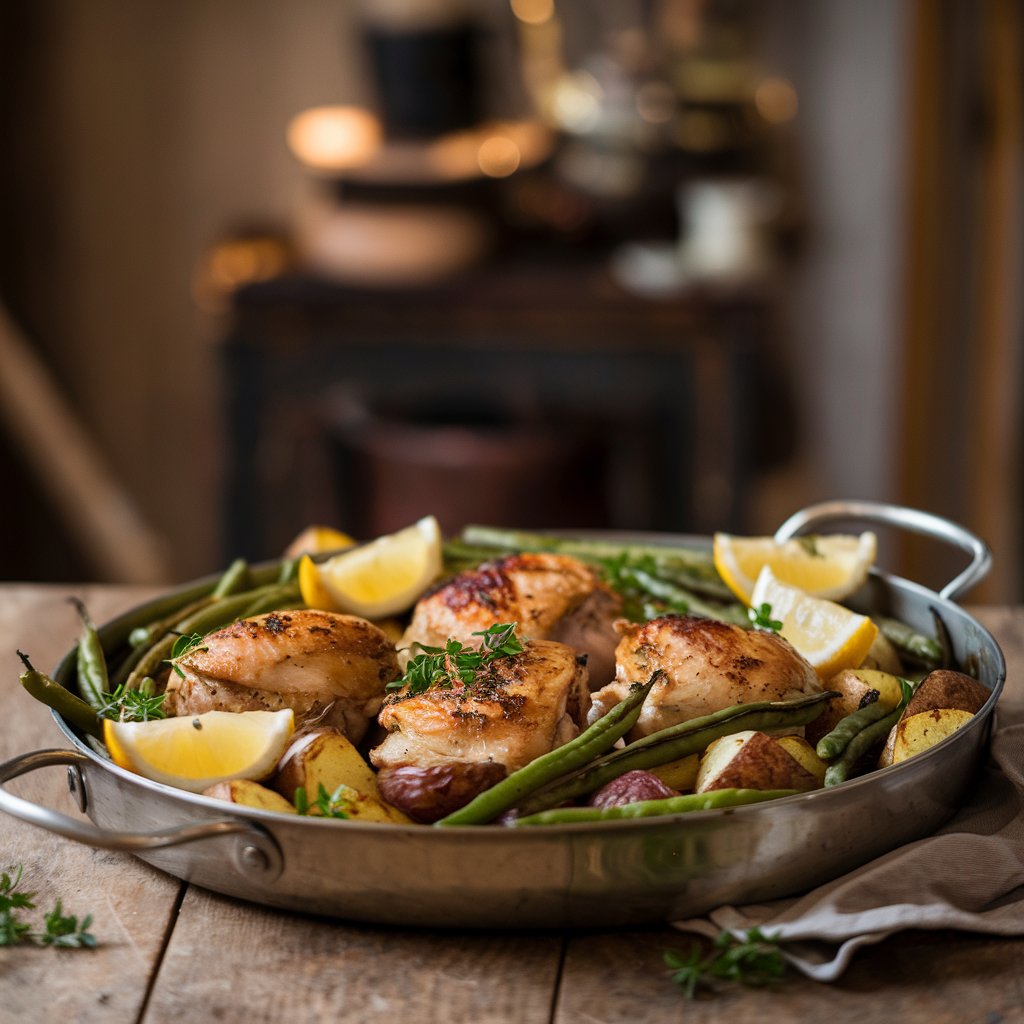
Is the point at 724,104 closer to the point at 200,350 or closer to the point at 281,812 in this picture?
the point at 200,350

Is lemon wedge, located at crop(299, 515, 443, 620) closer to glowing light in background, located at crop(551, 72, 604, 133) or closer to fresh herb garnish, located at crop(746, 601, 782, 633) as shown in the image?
fresh herb garnish, located at crop(746, 601, 782, 633)

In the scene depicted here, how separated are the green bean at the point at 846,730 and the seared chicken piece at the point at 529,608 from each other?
Answer: 1.22 ft

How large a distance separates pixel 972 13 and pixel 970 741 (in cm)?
423

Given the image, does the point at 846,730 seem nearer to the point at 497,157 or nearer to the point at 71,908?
the point at 71,908

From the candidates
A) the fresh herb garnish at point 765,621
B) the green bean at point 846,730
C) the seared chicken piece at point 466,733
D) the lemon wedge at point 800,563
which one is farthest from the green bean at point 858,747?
the lemon wedge at point 800,563

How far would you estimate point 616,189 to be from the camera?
5.72m

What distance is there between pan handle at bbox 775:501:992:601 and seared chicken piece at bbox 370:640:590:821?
2.70ft

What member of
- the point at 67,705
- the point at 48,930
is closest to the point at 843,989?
the point at 48,930

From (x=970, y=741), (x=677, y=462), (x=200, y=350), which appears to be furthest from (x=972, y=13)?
(x=970, y=741)

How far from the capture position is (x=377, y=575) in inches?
90.4

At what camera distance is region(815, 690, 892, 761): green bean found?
175cm

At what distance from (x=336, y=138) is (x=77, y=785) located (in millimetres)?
4159

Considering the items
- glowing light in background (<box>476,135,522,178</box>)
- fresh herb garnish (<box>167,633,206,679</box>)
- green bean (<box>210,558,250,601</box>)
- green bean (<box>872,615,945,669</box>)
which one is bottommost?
green bean (<box>872,615,945,669</box>)

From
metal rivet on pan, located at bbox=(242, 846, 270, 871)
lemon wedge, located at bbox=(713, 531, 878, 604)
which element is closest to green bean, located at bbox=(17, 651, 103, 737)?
metal rivet on pan, located at bbox=(242, 846, 270, 871)
